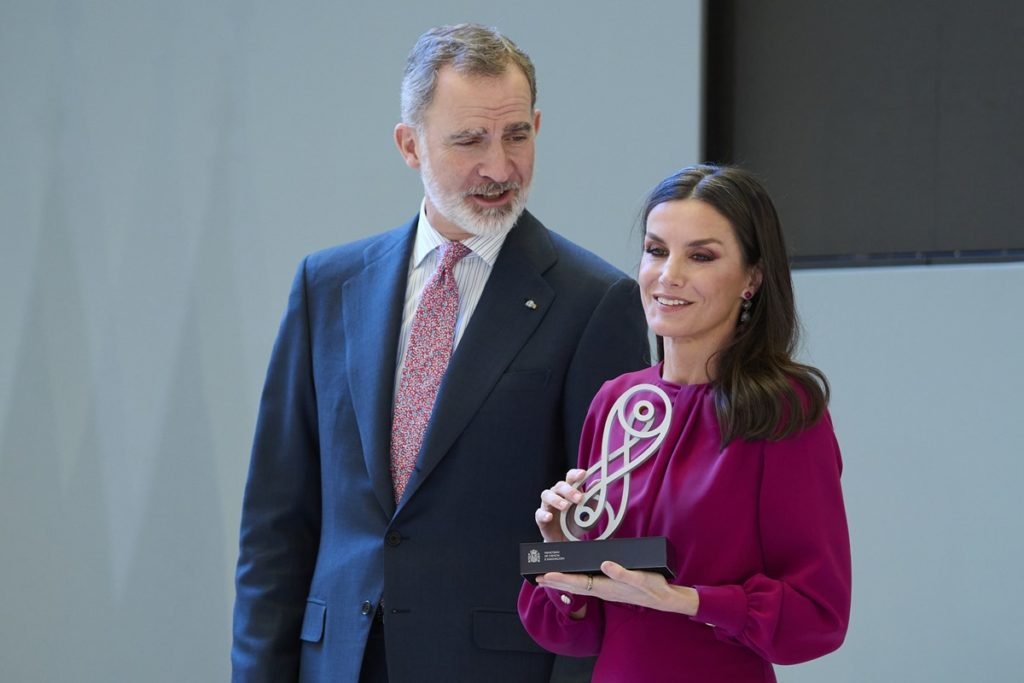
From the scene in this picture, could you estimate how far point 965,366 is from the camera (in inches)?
131

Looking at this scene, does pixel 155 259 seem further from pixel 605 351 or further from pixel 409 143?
pixel 605 351

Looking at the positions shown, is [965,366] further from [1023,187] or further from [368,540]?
[368,540]

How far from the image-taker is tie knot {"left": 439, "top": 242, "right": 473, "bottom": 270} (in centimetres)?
241

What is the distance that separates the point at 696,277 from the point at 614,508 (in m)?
0.36

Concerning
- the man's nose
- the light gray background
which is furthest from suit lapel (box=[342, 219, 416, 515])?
the light gray background

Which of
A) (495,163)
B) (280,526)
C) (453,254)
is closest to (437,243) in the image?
(453,254)

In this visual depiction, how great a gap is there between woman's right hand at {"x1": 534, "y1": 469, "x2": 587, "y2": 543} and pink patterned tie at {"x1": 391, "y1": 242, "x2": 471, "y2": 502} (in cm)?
42

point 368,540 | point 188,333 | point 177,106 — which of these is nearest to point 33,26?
point 177,106

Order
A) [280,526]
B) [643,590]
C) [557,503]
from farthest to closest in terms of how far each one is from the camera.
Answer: [280,526]
[557,503]
[643,590]

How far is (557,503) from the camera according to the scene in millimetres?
1864

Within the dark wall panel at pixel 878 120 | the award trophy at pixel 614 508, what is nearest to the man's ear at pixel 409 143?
the award trophy at pixel 614 508

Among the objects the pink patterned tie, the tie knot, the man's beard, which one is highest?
the man's beard

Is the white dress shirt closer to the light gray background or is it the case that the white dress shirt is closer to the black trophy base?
the black trophy base

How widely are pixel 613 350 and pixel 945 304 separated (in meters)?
1.44
